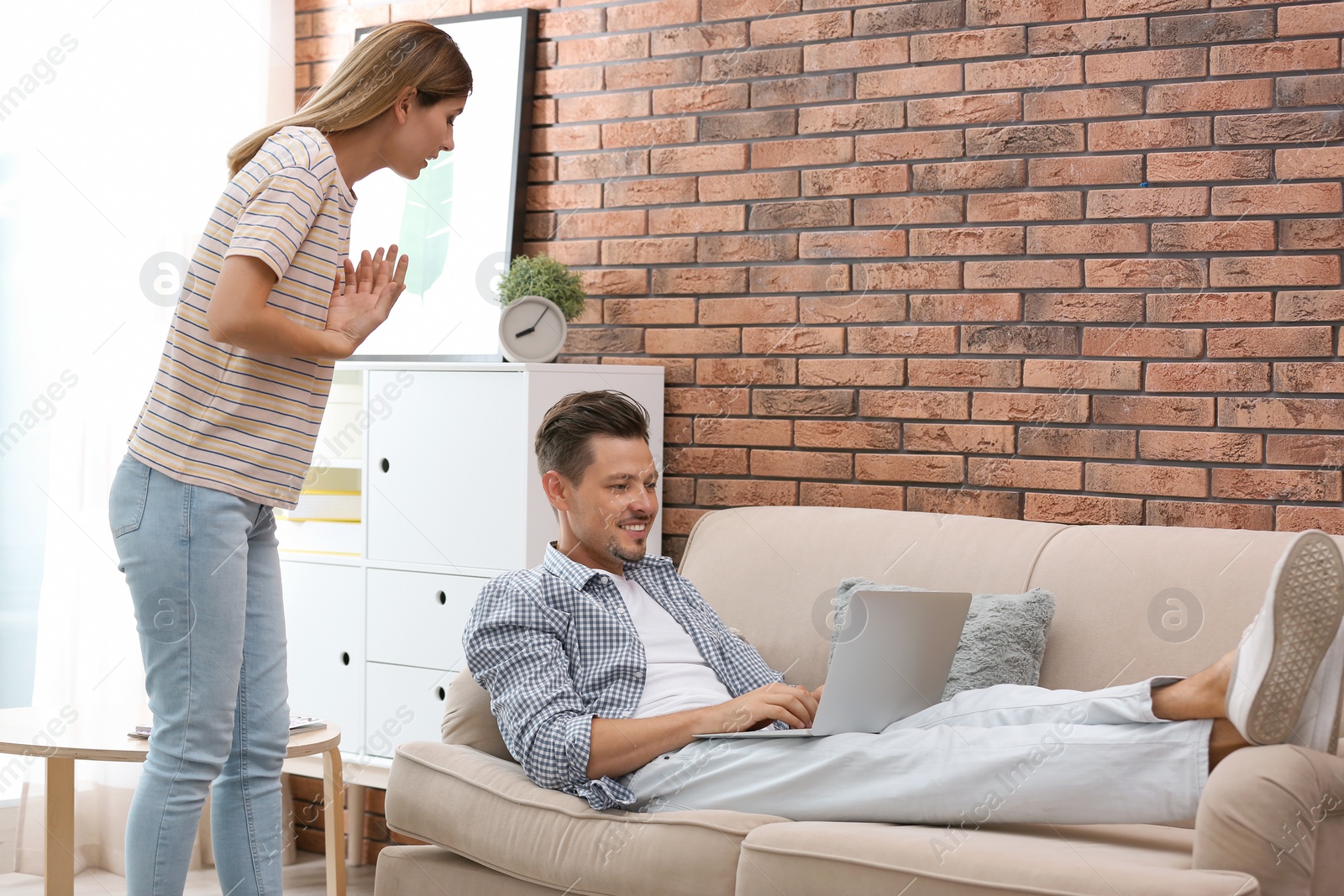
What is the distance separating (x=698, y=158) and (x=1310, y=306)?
1436 millimetres

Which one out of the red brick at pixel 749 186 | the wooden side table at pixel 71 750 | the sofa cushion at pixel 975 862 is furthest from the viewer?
the red brick at pixel 749 186

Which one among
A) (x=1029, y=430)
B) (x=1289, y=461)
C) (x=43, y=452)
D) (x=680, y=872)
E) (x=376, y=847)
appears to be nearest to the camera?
(x=680, y=872)

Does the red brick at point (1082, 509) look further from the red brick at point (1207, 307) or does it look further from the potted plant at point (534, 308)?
the potted plant at point (534, 308)

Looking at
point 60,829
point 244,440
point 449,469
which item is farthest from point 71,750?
point 449,469

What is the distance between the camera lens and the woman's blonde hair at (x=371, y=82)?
1.81 metres

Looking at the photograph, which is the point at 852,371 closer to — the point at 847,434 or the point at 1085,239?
the point at 847,434

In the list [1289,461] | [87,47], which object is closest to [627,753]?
[1289,461]

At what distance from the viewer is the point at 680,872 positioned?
184 cm

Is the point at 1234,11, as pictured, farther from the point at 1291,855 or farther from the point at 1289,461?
the point at 1291,855

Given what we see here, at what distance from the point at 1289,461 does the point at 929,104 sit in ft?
3.56

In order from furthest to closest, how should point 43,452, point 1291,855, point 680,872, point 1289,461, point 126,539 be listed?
point 43,452
point 1289,461
point 680,872
point 126,539
point 1291,855

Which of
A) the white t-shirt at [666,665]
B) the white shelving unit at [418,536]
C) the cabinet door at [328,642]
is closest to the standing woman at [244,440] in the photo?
the white t-shirt at [666,665]

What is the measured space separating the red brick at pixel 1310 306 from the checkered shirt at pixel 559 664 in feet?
4.29

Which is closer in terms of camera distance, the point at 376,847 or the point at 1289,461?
the point at 1289,461
